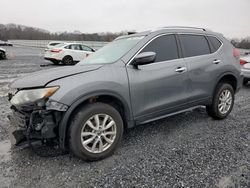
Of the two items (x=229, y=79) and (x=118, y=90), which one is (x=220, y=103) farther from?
(x=118, y=90)

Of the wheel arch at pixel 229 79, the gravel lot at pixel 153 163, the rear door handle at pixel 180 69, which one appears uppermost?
the rear door handle at pixel 180 69

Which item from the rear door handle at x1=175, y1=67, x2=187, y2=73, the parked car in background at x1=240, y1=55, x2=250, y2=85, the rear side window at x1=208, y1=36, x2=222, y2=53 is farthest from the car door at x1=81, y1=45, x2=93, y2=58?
the rear door handle at x1=175, y1=67, x2=187, y2=73

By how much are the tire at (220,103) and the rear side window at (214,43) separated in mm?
697

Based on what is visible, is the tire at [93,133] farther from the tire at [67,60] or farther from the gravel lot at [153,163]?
the tire at [67,60]

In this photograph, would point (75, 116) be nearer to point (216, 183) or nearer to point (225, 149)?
point (216, 183)

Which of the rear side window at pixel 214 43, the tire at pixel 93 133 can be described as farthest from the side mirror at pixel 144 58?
the rear side window at pixel 214 43

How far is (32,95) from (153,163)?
173cm

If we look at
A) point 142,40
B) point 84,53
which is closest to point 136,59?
point 142,40

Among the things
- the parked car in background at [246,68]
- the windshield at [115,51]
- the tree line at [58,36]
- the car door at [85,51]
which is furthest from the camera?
the tree line at [58,36]

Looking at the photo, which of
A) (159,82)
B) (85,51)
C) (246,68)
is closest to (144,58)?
(159,82)

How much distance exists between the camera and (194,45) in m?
3.64

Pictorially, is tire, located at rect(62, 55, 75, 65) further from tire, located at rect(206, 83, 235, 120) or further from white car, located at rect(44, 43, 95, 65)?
tire, located at rect(206, 83, 235, 120)

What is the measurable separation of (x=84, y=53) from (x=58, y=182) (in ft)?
41.0

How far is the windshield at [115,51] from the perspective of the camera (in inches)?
121
